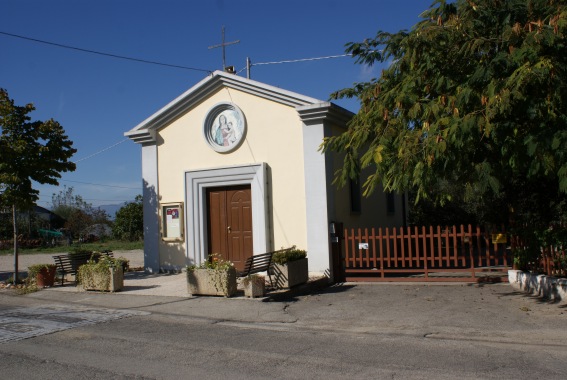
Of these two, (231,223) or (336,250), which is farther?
(231,223)

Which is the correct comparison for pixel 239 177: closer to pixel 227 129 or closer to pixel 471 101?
pixel 227 129

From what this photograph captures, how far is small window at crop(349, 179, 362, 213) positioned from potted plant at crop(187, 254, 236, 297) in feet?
15.1

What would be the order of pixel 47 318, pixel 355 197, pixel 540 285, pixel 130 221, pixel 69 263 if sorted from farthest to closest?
pixel 130 221 < pixel 355 197 < pixel 69 263 < pixel 540 285 < pixel 47 318

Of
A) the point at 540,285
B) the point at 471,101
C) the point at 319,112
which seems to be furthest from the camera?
the point at 319,112

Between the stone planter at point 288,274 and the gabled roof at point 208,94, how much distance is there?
3709 mm

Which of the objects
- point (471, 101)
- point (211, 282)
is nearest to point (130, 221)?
point (211, 282)

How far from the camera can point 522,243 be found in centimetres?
1102

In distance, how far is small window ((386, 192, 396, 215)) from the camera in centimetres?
1762

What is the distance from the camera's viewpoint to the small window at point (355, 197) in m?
14.2

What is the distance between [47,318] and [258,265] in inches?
157

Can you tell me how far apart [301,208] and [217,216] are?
8.54 ft

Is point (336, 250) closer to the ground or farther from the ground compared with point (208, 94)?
closer to the ground

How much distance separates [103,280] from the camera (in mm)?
11961

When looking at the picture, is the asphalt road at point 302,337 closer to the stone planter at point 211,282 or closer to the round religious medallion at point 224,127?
the stone planter at point 211,282
